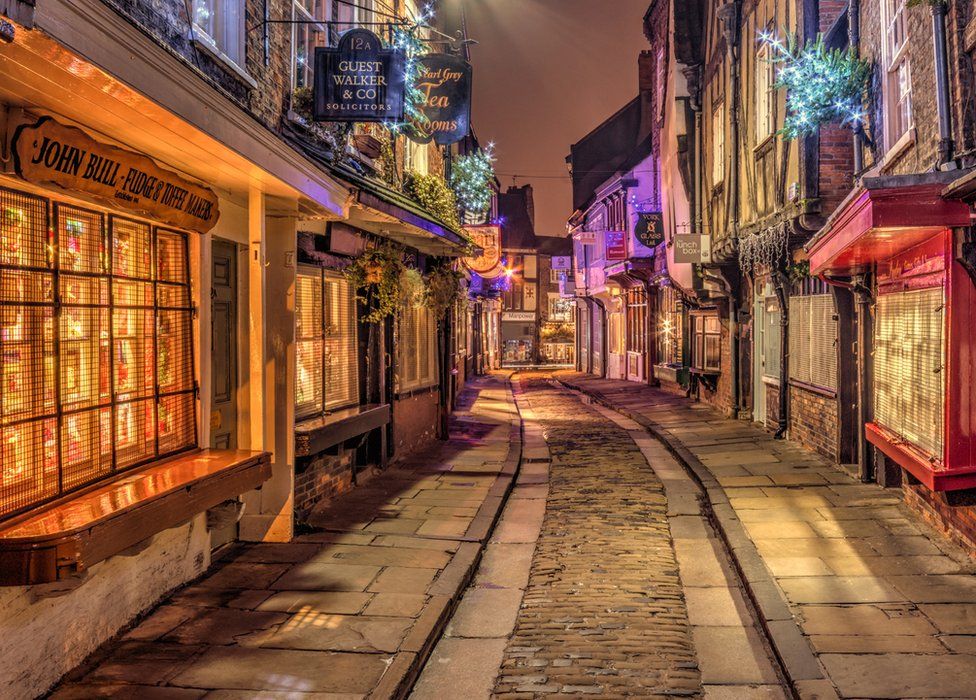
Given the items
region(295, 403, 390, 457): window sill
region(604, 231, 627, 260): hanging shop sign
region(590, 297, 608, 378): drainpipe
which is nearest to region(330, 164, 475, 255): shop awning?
region(295, 403, 390, 457): window sill

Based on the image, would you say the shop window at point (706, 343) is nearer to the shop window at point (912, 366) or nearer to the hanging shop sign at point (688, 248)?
the hanging shop sign at point (688, 248)

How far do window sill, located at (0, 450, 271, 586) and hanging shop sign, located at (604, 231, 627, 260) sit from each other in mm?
21272

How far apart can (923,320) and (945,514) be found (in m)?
1.85

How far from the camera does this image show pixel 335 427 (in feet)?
28.8

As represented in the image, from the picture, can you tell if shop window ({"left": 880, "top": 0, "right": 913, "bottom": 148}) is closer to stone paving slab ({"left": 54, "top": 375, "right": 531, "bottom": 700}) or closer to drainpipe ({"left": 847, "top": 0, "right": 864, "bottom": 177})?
drainpipe ({"left": 847, "top": 0, "right": 864, "bottom": 177})

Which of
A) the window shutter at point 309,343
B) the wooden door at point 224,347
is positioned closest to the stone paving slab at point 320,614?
the wooden door at point 224,347

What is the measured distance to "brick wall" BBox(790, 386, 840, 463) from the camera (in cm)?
1125

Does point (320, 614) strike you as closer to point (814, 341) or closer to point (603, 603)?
point (603, 603)

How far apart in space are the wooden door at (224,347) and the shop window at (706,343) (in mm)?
13934

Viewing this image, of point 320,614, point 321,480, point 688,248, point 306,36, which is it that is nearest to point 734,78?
point 688,248

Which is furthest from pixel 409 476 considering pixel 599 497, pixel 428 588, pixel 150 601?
pixel 150 601

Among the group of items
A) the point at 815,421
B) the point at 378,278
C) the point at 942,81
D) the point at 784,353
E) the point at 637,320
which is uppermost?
the point at 942,81

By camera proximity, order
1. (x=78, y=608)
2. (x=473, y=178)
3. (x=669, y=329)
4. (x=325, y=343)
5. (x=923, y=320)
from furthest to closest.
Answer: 1. (x=669, y=329)
2. (x=473, y=178)
3. (x=325, y=343)
4. (x=923, y=320)
5. (x=78, y=608)

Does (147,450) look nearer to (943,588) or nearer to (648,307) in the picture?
(943,588)
